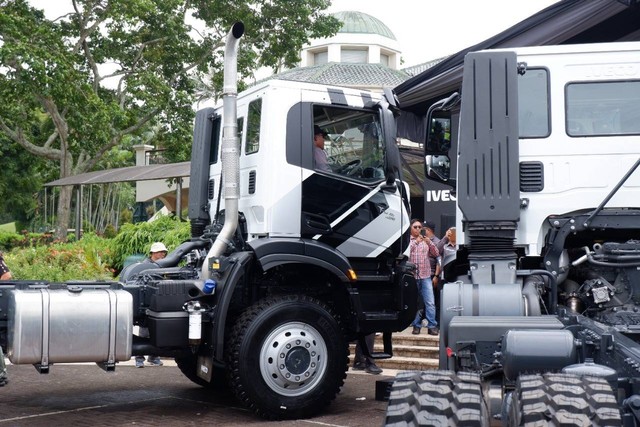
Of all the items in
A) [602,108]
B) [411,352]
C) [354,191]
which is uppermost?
[602,108]

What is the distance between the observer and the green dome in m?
54.9

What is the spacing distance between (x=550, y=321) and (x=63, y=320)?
4529 mm

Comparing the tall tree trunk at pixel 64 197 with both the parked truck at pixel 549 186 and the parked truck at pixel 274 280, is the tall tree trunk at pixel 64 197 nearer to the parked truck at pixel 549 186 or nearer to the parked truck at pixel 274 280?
the parked truck at pixel 274 280

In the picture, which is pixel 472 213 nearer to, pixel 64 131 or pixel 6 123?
pixel 64 131

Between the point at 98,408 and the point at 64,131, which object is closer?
the point at 98,408

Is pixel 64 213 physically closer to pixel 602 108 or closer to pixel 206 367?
pixel 206 367

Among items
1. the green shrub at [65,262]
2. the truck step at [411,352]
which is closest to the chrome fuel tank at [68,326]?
the truck step at [411,352]

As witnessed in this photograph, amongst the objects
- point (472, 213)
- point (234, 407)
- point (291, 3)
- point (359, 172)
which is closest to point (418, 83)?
point (359, 172)

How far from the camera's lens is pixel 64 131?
1000 inches

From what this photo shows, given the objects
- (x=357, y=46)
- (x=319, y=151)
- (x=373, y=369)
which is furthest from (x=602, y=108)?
(x=357, y=46)

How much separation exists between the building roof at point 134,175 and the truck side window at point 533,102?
11748 millimetres

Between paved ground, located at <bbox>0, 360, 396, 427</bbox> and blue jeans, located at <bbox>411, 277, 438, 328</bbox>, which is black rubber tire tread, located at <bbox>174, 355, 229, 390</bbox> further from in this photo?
blue jeans, located at <bbox>411, 277, 438, 328</bbox>

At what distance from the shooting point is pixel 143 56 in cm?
2547

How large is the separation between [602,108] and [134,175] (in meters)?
16.8
